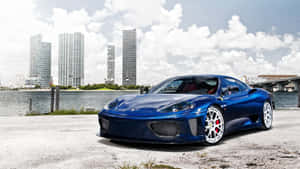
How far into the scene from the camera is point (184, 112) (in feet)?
12.2

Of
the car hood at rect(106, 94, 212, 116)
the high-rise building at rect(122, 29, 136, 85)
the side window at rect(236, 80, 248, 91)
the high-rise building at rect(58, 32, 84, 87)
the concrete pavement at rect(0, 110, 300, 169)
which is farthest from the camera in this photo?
the high-rise building at rect(58, 32, 84, 87)

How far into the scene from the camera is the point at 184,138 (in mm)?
3699

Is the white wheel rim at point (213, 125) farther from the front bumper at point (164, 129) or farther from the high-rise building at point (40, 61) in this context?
the high-rise building at point (40, 61)

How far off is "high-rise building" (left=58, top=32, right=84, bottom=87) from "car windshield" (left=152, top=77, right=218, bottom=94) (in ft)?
381

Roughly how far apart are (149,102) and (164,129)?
52 centimetres

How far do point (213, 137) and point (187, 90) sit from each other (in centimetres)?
92

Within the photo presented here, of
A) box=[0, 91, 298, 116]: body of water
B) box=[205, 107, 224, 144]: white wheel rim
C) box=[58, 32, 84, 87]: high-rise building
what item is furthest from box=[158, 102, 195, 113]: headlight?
box=[58, 32, 84, 87]: high-rise building

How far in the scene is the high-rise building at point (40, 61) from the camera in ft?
398

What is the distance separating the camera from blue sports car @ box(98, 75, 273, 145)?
3699 millimetres

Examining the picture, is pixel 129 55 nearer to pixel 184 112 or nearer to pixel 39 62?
pixel 39 62

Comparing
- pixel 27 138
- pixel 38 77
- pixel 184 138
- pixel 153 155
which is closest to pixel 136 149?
pixel 153 155

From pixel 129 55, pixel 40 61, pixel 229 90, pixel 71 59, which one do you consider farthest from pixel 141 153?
pixel 40 61

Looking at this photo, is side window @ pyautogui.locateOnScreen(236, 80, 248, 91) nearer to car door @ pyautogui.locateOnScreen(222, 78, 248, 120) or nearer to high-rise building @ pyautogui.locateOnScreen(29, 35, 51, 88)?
car door @ pyautogui.locateOnScreen(222, 78, 248, 120)

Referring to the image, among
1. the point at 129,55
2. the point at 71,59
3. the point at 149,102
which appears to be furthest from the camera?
the point at 71,59
